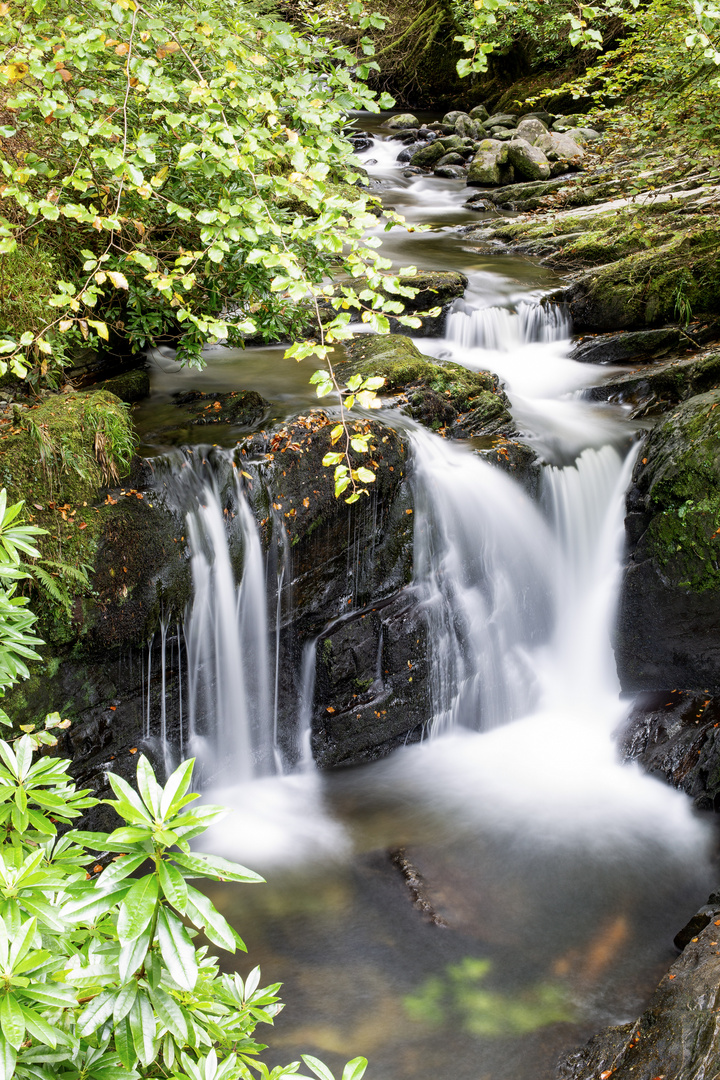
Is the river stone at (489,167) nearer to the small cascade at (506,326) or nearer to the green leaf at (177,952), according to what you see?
the small cascade at (506,326)

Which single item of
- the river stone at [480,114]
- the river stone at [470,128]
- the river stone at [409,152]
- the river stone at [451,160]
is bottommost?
the river stone at [451,160]

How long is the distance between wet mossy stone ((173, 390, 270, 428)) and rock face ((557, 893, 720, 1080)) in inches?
178

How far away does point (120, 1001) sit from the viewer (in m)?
1.38

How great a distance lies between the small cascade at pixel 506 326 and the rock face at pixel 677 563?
368 centimetres

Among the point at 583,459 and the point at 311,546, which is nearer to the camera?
the point at 311,546

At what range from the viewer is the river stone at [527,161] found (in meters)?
16.0

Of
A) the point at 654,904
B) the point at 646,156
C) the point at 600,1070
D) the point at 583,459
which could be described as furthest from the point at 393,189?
the point at 600,1070

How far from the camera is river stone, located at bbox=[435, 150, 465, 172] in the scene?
18234 mm

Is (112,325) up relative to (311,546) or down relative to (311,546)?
up

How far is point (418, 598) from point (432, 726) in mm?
1124

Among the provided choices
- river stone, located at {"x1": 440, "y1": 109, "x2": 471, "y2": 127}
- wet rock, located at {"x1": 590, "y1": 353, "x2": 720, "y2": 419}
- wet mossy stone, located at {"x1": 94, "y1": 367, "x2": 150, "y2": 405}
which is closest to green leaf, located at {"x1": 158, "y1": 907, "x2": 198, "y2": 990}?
wet mossy stone, located at {"x1": 94, "y1": 367, "x2": 150, "y2": 405}

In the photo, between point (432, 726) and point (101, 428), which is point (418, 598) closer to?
point (432, 726)

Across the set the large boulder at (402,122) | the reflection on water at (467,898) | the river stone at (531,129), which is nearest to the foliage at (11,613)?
the reflection on water at (467,898)

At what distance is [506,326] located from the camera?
9688 millimetres
